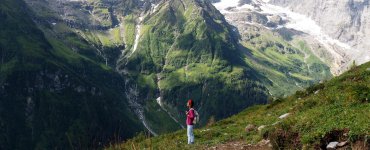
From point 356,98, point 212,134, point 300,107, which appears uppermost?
point 356,98

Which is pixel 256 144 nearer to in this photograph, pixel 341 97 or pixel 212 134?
pixel 341 97

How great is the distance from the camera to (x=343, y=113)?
57.8 ft

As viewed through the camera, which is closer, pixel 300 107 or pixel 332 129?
pixel 332 129

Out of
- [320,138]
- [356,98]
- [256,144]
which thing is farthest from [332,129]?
[256,144]

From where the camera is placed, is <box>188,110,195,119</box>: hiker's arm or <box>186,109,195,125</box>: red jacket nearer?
<box>186,109,195,125</box>: red jacket

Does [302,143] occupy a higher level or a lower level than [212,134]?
higher

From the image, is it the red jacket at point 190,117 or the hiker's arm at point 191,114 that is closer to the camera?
the red jacket at point 190,117

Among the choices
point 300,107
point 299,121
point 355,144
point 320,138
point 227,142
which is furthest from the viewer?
point 300,107

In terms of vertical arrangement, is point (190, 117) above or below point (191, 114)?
below

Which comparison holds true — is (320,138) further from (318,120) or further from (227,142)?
(227,142)

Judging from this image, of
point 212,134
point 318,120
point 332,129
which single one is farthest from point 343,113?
point 212,134

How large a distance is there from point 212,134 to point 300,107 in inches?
271

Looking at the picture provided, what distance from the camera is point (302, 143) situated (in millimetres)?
15867

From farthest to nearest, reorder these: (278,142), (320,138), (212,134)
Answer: (212,134)
(278,142)
(320,138)
